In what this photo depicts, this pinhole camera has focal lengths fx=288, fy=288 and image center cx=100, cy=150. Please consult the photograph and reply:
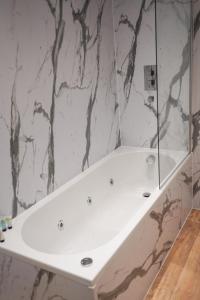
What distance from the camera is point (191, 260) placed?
7.27 feet

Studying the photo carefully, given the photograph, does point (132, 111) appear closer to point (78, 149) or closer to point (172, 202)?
point (78, 149)

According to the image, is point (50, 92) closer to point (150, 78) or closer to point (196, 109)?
point (150, 78)

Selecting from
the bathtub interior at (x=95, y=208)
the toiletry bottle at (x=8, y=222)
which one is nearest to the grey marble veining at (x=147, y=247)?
the bathtub interior at (x=95, y=208)

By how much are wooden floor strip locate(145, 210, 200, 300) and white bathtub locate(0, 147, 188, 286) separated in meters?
0.45

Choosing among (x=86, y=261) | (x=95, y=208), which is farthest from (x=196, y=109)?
(x=86, y=261)

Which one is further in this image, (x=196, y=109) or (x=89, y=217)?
(x=196, y=109)

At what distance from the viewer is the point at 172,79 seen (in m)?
2.37

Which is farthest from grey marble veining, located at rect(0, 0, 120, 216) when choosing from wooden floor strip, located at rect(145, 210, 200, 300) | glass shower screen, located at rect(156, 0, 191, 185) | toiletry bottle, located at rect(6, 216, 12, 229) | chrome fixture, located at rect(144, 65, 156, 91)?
wooden floor strip, located at rect(145, 210, 200, 300)

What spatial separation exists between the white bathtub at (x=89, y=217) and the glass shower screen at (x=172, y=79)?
0.08 m

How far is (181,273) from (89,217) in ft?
2.75

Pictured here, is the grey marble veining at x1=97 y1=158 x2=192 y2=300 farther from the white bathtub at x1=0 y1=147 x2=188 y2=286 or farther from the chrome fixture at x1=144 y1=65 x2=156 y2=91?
the chrome fixture at x1=144 y1=65 x2=156 y2=91

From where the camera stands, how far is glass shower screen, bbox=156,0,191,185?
217cm

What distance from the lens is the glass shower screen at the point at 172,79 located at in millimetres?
2168

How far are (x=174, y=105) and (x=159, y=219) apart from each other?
0.98m
